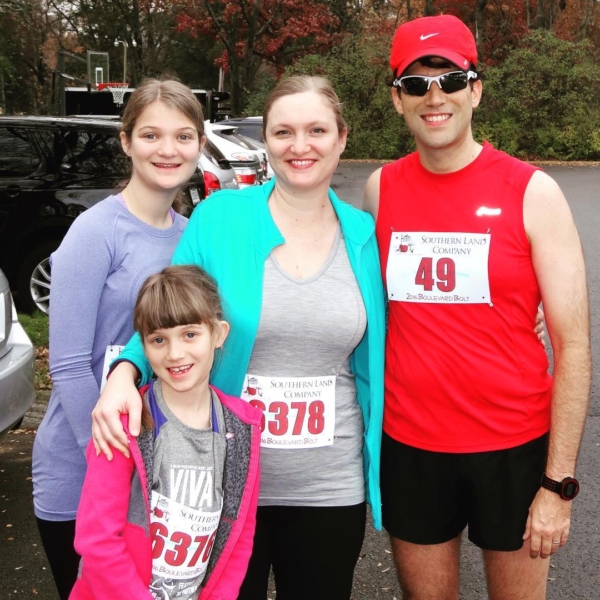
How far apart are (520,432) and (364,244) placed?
740 millimetres

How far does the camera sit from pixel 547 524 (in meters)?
2.38

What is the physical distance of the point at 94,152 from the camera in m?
7.58

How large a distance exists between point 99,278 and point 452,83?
1202mm

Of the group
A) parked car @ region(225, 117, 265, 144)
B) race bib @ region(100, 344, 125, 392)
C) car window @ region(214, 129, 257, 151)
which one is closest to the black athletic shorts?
race bib @ region(100, 344, 125, 392)

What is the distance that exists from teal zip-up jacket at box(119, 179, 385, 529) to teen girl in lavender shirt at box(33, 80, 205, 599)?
11 centimetres

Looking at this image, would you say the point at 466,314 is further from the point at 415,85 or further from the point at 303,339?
the point at 415,85

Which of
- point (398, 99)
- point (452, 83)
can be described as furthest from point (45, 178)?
point (452, 83)

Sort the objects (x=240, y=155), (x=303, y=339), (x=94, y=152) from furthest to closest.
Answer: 1. (x=240, y=155)
2. (x=94, y=152)
3. (x=303, y=339)

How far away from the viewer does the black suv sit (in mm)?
7441

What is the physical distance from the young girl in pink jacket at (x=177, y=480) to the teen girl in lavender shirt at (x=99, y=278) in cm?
17

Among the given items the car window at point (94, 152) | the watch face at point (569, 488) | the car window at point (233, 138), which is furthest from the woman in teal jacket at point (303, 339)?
the car window at point (233, 138)

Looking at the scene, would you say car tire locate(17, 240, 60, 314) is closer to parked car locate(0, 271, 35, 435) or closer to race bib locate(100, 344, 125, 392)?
parked car locate(0, 271, 35, 435)

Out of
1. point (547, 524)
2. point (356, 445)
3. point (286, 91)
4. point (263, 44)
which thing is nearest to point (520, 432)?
point (547, 524)

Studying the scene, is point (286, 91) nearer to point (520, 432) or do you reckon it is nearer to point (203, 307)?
point (203, 307)
